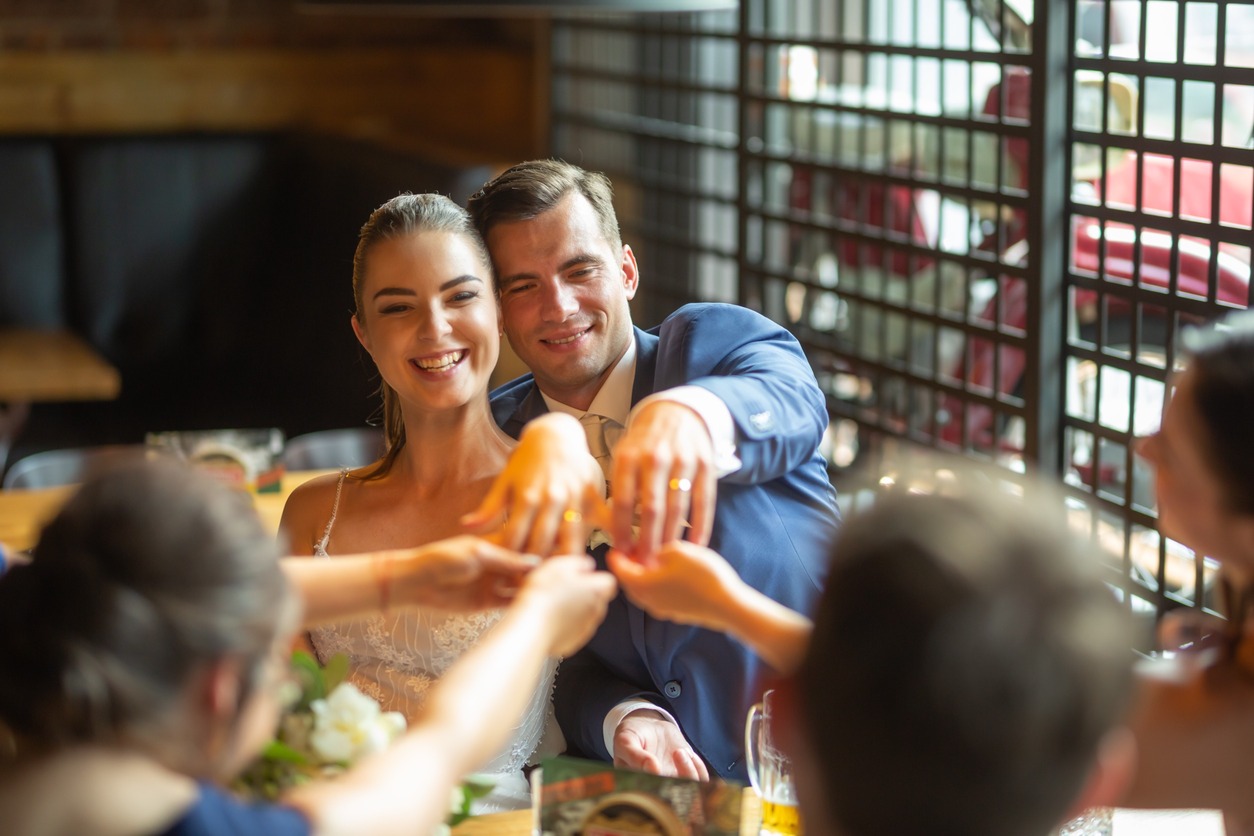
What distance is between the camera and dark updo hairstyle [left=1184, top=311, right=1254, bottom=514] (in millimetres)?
944

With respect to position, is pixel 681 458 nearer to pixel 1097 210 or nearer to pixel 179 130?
pixel 1097 210

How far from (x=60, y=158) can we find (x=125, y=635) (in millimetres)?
4542

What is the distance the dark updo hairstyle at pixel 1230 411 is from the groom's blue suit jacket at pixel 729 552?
64cm

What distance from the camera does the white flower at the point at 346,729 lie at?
110 cm

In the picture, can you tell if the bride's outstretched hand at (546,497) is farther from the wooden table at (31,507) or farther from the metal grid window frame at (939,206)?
the metal grid window frame at (939,206)

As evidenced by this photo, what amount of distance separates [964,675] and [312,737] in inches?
22.6

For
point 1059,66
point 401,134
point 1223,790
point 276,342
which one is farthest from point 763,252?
point 1223,790

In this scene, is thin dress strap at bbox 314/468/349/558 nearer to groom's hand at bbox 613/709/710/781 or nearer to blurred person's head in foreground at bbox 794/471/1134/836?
groom's hand at bbox 613/709/710/781

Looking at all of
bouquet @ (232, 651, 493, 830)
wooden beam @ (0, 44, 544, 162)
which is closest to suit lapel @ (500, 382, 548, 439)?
bouquet @ (232, 651, 493, 830)

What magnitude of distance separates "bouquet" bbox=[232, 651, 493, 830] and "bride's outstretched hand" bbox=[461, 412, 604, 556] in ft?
0.62

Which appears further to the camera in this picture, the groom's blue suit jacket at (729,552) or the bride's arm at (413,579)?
the groom's blue suit jacket at (729,552)

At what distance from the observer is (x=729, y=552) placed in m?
1.65

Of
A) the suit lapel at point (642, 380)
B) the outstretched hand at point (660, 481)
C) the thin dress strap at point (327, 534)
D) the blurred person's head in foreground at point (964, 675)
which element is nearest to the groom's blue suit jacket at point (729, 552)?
the suit lapel at point (642, 380)

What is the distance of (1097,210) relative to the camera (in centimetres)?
252
